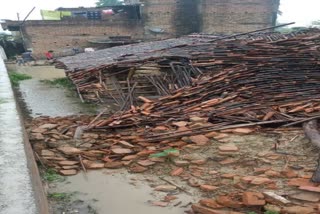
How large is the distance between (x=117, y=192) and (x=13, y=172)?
1712 mm

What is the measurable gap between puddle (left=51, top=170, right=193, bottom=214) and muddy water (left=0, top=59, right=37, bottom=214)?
0.96 metres

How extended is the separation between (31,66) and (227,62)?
13.0 metres

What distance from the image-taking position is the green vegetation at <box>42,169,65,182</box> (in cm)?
482

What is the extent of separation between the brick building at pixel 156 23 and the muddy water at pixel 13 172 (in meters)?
18.7

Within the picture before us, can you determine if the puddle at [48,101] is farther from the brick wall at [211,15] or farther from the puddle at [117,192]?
the brick wall at [211,15]

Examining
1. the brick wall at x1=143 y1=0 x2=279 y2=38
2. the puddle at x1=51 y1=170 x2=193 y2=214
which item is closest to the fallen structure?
the puddle at x1=51 y1=170 x2=193 y2=214

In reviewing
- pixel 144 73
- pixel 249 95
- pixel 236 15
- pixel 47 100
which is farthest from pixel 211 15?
pixel 249 95

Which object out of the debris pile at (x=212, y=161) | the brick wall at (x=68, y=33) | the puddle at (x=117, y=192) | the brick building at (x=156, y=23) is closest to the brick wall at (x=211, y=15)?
the brick building at (x=156, y=23)

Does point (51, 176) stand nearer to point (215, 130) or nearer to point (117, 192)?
point (117, 192)

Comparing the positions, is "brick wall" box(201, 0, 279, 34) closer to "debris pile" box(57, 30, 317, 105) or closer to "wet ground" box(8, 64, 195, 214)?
"debris pile" box(57, 30, 317, 105)

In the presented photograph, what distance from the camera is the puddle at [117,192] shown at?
4.14 meters

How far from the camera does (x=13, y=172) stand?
3.09m

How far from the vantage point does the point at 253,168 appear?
15.6 ft

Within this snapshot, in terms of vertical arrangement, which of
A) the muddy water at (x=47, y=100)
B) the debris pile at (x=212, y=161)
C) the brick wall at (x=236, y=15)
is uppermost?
the brick wall at (x=236, y=15)
